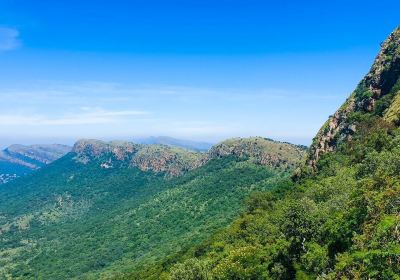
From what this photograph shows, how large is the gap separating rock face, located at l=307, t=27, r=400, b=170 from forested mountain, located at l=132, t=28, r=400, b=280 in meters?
0.45

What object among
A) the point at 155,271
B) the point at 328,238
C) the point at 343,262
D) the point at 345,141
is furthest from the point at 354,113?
the point at 343,262

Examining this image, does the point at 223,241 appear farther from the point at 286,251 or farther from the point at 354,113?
the point at 354,113

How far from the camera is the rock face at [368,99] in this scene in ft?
523

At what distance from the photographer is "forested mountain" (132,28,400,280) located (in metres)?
49.8

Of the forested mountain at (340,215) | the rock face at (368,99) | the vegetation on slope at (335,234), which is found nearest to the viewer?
the vegetation on slope at (335,234)

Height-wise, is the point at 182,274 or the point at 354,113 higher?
the point at 354,113

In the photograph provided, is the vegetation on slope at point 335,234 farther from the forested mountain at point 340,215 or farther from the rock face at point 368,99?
the rock face at point 368,99

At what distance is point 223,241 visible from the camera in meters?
130

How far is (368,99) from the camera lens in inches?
6555

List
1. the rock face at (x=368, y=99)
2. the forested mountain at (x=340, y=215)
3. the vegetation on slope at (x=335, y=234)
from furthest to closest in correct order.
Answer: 1. the rock face at (x=368, y=99)
2. the forested mountain at (x=340, y=215)
3. the vegetation on slope at (x=335, y=234)

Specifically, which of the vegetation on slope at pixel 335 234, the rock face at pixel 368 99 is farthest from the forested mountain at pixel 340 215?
the rock face at pixel 368 99

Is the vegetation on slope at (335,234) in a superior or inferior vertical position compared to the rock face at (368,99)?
inferior

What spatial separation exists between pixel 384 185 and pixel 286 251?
2427 centimetres

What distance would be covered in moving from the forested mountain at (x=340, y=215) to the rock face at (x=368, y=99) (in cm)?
45
